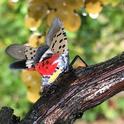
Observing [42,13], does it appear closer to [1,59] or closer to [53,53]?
[53,53]

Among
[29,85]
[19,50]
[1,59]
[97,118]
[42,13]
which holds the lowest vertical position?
[19,50]

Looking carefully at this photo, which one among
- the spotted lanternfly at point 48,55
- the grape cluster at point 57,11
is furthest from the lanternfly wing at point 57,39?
the grape cluster at point 57,11

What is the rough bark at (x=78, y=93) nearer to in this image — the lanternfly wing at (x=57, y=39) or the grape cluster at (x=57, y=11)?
the lanternfly wing at (x=57, y=39)

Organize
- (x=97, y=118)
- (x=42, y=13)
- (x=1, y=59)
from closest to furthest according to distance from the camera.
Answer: (x=42, y=13), (x=1, y=59), (x=97, y=118)

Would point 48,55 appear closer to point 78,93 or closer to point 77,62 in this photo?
point 78,93

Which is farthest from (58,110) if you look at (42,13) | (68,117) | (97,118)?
(97,118)

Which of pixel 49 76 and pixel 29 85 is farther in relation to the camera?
pixel 29 85

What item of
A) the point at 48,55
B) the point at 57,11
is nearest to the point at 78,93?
the point at 48,55
